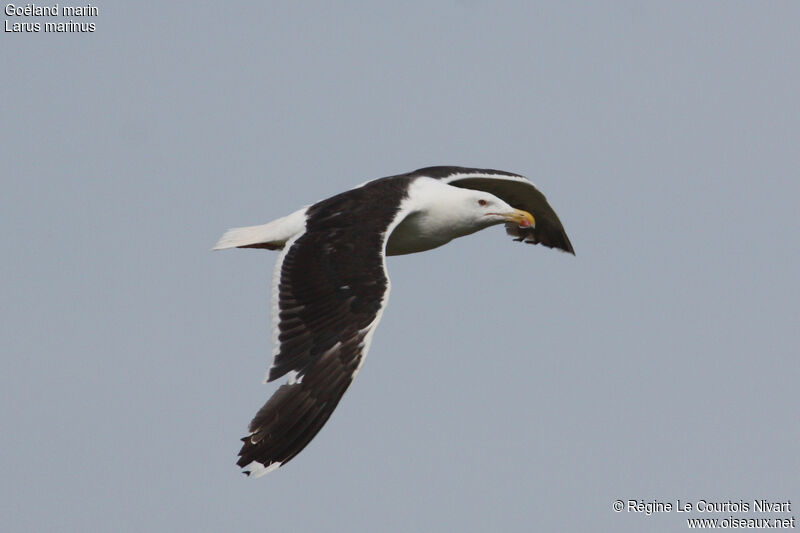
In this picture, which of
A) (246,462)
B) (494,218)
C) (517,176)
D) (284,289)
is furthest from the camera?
(517,176)

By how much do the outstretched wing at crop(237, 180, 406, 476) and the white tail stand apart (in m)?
0.69

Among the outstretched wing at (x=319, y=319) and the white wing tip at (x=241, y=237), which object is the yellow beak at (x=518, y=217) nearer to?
the outstretched wing at (x=319, y=319)

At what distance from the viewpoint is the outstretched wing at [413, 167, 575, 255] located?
17.0 m

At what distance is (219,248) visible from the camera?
1594cm

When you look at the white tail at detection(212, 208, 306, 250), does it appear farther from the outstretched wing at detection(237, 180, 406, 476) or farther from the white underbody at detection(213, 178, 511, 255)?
the outstretched wing at detection(237, 180, 406, 476)

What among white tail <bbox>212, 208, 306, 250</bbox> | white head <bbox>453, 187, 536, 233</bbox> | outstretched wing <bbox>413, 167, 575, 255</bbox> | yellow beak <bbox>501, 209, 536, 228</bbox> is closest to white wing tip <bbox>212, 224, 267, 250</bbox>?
white tail <bbox>212, 208, 306, 250</bbox>

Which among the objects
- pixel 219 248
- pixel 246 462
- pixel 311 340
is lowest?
pixel 246 462

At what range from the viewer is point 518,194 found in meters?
18.2

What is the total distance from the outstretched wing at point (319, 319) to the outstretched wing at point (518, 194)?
2379 mm

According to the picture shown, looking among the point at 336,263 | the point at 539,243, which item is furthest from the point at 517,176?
the point at 336,263

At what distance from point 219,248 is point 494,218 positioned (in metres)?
3.30

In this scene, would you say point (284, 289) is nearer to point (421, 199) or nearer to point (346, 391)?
point (346, 391)

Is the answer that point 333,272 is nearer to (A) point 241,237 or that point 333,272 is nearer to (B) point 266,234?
(B) point 266,234

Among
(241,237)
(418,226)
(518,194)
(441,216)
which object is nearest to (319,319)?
(418,226)
